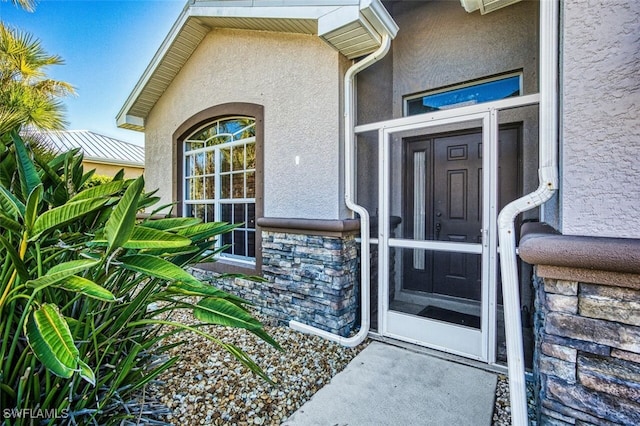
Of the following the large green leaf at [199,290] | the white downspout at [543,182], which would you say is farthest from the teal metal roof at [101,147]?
the white downspout at [543,182]

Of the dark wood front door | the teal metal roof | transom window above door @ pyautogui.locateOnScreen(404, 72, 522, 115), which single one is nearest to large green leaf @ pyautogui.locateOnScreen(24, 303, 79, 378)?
the dark wood front door

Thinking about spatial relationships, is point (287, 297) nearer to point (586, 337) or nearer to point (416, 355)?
point (416, 355)

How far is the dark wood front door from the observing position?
13.6ft

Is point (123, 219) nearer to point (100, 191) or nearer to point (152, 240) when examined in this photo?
point (152, 240)

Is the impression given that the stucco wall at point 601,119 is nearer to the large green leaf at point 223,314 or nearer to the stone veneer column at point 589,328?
the stone veneer column at point 589,328

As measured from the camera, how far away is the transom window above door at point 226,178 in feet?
18.2

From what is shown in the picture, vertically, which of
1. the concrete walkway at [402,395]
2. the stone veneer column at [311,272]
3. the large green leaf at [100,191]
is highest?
the large green leaf at [100,191]

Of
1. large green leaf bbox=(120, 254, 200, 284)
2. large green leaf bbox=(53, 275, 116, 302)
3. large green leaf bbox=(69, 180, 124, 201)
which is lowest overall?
large green leaf bbox=(53, 275, 116, 302)

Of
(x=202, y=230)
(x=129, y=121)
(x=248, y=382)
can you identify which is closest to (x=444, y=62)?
(x=202, y=230)

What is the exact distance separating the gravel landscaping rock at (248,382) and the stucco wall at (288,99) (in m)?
1.71

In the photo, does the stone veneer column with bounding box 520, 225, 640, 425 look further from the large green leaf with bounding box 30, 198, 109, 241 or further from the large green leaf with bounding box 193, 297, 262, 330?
the large green leaf with bounding box 30, 198, 109, 241

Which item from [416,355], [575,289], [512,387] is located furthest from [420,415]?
[575,289]

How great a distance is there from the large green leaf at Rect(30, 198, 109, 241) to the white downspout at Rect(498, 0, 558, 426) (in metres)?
2.74

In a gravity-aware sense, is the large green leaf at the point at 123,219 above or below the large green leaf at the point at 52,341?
above
